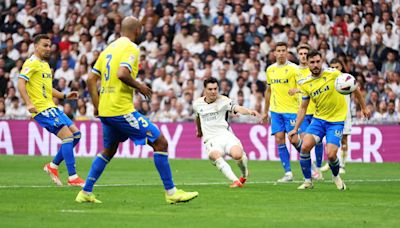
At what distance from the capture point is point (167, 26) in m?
31.6

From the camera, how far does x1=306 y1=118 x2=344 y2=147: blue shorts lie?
54.5ft

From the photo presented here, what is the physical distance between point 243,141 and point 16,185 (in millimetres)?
11404

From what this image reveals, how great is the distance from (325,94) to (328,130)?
1.92ft

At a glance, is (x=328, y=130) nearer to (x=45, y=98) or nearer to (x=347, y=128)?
(x=45, y=98)

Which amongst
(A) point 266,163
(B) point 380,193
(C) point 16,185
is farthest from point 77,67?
(B) point 380,193

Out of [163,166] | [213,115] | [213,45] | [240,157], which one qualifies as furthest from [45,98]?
[213,45]

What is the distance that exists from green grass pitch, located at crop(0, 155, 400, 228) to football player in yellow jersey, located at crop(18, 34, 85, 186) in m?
0.53

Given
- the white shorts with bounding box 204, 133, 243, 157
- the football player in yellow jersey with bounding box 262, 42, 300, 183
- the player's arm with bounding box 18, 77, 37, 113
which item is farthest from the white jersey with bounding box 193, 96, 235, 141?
the player's arm with bounding box 18, 77, 37, 113

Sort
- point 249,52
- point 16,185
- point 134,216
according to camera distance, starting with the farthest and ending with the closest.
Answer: point 249,52 < point 16,185 < point 134,216

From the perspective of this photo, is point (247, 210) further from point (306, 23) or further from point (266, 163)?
point (306, 23)

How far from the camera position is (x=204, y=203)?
1384 centimetres

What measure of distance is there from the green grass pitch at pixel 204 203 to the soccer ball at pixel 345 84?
5.20 ft

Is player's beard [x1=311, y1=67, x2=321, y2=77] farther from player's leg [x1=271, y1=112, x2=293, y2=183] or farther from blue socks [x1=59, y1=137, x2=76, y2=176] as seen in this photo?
blue socks [x1=59, y1=137, x2=76, y2=176]

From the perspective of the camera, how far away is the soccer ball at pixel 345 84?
16.2 meters
